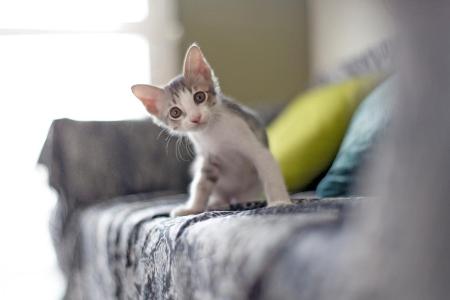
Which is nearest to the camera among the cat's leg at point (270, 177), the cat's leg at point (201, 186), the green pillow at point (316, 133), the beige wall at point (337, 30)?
the cat's leg at point (270, 177)

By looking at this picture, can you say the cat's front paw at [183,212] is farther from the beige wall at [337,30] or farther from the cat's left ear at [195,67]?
the beige wall at [337,30]

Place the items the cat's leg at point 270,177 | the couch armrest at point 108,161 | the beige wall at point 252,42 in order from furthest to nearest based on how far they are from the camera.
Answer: the beige wall at point 252,42, the couch armrest at point 108,161, the cat's leg at point 270,177

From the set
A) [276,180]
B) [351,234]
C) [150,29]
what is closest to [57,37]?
[150,29]

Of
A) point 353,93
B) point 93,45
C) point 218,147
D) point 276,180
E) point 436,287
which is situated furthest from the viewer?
point 93,45

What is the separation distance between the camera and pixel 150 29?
88.3 inches

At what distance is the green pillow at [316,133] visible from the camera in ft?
4.61

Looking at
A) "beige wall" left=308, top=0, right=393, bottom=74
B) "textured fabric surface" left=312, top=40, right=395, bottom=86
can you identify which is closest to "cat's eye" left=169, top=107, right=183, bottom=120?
"textured fabric surface" left=312, top=40, right=395, bottom=86

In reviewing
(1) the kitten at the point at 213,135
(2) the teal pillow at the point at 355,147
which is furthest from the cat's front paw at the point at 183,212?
(2) the teal pillow at the point at 355,147

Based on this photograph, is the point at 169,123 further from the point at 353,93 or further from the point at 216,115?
the point at 353,93

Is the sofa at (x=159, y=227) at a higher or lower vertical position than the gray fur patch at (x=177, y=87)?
lower

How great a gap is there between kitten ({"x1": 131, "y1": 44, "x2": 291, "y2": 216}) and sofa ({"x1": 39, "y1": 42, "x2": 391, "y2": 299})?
9 centimetres

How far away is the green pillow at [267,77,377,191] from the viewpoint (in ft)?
4.61

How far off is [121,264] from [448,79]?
0.89 m

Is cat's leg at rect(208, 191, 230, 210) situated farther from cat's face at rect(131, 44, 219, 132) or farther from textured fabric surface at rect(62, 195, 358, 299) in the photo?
cat's face at rect(131, 44, 219, 132)
